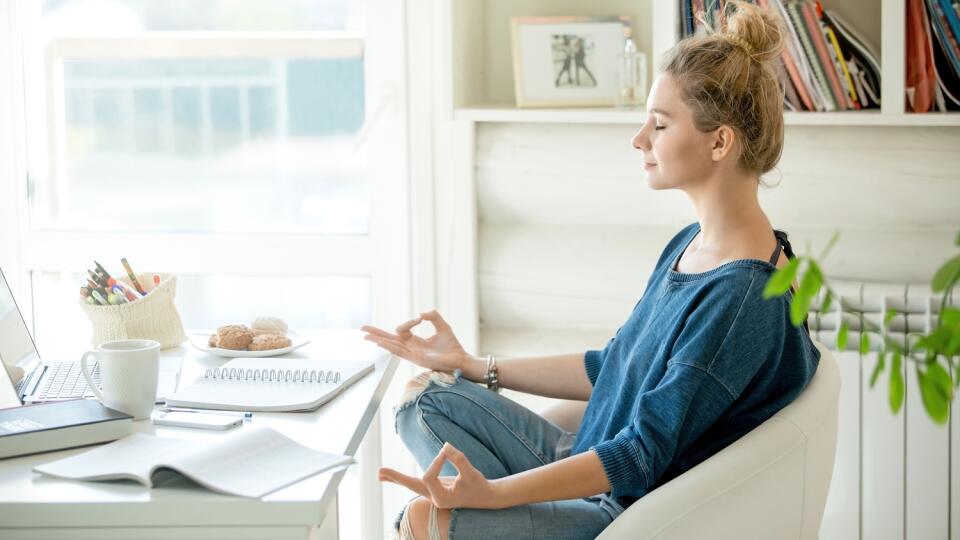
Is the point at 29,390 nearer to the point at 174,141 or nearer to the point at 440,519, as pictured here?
the point at 440,519

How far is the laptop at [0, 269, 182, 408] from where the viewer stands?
5.14 feet

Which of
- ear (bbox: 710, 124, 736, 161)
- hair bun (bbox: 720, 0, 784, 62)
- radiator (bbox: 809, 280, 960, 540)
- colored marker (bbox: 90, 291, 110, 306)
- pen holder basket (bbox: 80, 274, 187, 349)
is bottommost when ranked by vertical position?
radiator (bbox: 809, 280, 960, 540)

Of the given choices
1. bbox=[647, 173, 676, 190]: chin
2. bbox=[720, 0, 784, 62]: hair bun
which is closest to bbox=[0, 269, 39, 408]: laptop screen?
bbox=[647, 173, 676, 190]: chin

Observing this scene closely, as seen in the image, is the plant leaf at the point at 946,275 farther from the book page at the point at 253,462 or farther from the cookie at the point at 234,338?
the cookie at the point at 234,338

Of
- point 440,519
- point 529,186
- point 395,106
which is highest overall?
point 395,106

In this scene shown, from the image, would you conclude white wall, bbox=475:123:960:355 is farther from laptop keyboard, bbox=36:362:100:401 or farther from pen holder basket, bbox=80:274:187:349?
laptop keyboard, bbox=36:362:100:401

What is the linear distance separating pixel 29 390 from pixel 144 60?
1277mm

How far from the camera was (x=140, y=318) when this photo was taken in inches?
71.5

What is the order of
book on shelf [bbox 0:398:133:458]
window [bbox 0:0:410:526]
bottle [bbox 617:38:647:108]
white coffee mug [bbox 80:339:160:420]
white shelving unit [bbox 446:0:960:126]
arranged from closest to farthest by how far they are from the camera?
book on shelf [bbox 0:398:133:458]
white coffee mug [bbox 80:339:160:420]
white shelving unit [bbox 446:0:960:126]
bottle [bbox 617:38:647:108]
window [bbox 0:0:410:526]

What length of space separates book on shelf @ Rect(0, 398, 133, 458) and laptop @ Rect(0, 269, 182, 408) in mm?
152

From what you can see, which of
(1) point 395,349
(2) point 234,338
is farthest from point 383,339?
(2) point 234,338

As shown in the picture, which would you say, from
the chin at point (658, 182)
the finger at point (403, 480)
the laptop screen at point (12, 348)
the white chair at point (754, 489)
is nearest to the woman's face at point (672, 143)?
the chin at point (658, 182)

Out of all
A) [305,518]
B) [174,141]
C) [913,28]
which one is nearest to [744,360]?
[305,518]

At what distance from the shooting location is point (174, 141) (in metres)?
2.68
